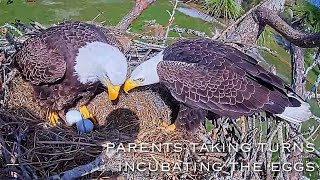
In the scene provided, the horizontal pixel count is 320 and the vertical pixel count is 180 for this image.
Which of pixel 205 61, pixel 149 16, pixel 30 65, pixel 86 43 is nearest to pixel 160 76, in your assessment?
pixel 205 61

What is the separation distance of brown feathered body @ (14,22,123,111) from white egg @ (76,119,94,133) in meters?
0.16

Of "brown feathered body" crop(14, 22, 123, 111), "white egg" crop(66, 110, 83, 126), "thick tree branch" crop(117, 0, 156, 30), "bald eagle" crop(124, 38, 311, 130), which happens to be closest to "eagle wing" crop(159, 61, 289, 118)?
"bald eagle" crop(124, 38, 311, 130)

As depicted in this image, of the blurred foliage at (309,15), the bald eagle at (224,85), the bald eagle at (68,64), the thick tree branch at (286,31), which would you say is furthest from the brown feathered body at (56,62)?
the blurred foliage at (309,15)

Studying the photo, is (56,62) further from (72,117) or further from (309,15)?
(309,15)

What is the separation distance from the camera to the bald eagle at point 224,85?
2.71 meters

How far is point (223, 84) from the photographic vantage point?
2.70m

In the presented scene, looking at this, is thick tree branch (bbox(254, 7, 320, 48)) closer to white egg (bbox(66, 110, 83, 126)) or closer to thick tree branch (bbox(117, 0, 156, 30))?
thick tree branch (bbox(117, 0, 156, 30))

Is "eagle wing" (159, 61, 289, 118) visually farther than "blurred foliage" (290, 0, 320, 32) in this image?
No

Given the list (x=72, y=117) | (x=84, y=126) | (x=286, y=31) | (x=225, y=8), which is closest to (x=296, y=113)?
(x=286, y=31)

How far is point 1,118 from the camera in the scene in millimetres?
2797

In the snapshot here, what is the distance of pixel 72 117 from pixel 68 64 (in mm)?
392

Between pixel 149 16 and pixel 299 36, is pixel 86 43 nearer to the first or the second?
pixel 299 36

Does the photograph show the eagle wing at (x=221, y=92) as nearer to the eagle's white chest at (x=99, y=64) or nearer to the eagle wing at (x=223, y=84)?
the eagle wing at (x=223, y=84)

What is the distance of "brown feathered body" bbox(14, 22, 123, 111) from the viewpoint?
9.48ft
